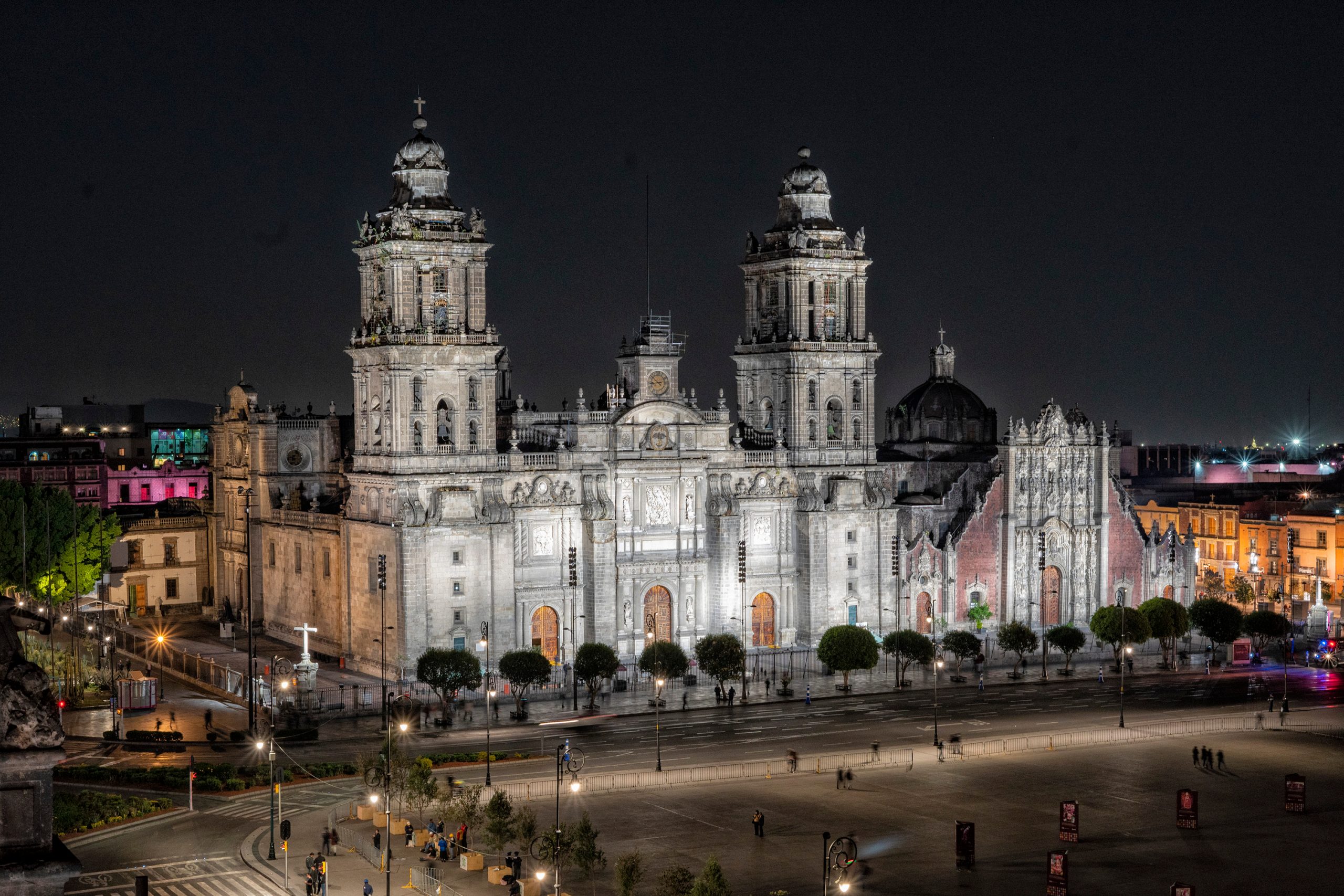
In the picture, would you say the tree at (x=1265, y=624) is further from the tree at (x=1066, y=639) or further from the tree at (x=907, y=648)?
the tree at (x=907, y=648)

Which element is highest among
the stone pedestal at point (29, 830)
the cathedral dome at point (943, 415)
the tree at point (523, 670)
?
the cathedral dome at point (943, 415)

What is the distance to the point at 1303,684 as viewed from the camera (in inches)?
3991

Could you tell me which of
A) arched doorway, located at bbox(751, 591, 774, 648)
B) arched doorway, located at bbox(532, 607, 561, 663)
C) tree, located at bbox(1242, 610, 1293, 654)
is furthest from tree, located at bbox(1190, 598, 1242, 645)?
arched doorway, located at bbox(532, 607, 561, 663)

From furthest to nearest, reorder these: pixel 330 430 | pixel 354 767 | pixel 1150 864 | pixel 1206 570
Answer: pixel 1206 570 → pixel 330 430 → pixel 354 767 → pixel 1150 864

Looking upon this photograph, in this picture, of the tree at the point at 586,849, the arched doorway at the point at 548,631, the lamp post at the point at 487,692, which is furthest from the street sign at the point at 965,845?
the arched doorway at the point at 548,631

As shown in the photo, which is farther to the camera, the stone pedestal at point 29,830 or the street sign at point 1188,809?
the street sign at point 1188,809

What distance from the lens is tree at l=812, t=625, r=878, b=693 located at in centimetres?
9612

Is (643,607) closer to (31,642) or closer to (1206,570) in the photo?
(31,642)

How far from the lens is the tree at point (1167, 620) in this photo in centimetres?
10669

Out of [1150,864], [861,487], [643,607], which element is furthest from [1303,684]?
[1150,864]

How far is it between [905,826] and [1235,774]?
19.2 metres

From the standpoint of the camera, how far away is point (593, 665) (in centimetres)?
9131

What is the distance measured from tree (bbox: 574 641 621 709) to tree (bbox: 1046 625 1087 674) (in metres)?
29.5

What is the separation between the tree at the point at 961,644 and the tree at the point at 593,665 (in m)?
21.9
